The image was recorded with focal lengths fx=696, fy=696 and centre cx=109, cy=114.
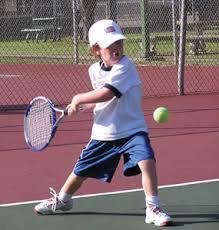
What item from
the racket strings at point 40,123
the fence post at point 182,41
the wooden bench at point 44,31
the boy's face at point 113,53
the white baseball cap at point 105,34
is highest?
the wooden bench at point 44,31

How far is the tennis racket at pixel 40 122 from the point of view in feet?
15.7

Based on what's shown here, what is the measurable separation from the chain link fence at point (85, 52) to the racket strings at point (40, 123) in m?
5.35

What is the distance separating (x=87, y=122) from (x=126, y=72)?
13.6ft

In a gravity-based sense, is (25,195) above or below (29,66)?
below

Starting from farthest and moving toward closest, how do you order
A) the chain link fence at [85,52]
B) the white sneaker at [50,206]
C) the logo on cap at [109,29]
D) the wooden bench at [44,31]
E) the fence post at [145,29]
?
the wooden bench at [44,31] < the fence post at [145,29] < the chain link fence at [85,52] < the white sneaker at [50,206] < the logo on cap at [109,29]

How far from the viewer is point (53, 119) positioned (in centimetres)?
478

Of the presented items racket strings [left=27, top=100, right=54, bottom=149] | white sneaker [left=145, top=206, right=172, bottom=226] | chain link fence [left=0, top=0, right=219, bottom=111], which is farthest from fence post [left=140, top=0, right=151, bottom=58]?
white sneaker [left=145, top=206, right=172, bottom=226]

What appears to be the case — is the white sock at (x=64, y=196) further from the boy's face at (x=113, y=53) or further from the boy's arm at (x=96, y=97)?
the boy's face at (x=113, y=53)

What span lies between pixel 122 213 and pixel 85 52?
13933 millimetres

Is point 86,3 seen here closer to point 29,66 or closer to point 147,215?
point 29,66

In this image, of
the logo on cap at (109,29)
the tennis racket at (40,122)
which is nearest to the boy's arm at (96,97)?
the tennis racket at (40,122)

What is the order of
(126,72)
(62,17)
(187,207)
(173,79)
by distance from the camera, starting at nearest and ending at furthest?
1. (126,72)
2. (187,207)
3. (173,79)
4. (62,17)

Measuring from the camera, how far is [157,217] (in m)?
4.67

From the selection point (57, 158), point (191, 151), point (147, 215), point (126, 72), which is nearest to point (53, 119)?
point (126, 72)
